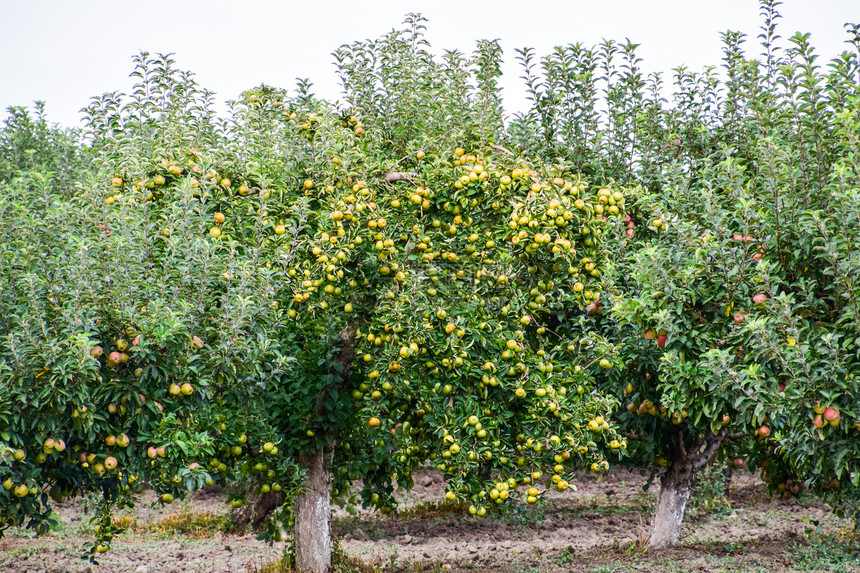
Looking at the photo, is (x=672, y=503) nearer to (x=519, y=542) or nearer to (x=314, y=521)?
(x=519, y=542)

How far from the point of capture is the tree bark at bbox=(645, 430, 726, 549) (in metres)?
9.48

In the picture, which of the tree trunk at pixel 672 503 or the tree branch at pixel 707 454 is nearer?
the tree branch at pixel 707 454

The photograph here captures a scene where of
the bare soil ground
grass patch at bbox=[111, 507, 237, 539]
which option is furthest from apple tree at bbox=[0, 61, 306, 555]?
grass patch at bbox=[111, 507, 237, 539]

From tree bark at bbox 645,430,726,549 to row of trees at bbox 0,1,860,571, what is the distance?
92cm

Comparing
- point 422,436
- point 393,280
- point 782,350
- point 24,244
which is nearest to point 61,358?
point 24,244

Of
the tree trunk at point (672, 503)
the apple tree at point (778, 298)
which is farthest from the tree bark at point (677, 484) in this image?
the apple tree at point (778, 298)

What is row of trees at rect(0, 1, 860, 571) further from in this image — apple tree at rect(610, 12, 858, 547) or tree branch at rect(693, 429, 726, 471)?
tree branch at rect(693, 429, 726, 471)

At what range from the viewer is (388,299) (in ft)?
20.4

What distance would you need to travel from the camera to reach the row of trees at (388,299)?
5.23 metres

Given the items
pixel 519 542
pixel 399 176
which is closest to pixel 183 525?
pixel 519 542

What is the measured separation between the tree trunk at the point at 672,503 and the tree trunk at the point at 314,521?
4.31 meters

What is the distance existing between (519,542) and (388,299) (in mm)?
6513

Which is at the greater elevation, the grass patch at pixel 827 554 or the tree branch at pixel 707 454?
the tree branch at pixel 707 454

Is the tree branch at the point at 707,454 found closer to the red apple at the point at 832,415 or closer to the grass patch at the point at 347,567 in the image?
the grass patch at the point at 347,567
